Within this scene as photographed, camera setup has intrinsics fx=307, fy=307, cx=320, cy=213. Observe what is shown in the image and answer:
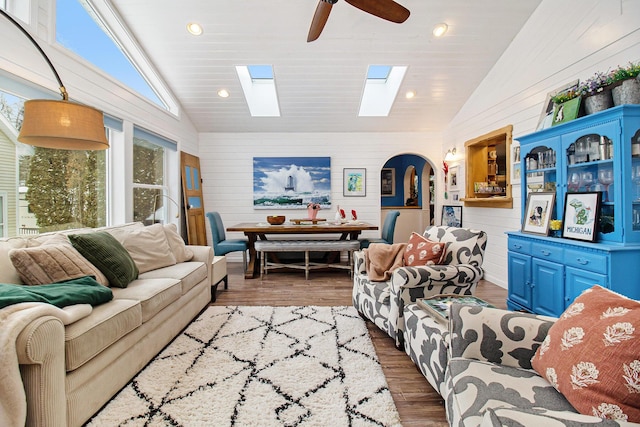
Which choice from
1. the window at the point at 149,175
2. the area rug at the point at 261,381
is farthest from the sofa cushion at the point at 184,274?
the window at the point at 149,175

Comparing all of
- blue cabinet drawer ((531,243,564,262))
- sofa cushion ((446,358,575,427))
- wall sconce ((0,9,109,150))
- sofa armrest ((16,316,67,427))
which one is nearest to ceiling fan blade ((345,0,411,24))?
wall sconce ((0,9,109,150))

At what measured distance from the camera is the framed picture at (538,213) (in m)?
2.73

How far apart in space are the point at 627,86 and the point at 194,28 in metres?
A: 4.05

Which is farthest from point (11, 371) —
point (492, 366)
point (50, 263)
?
point (492, 366)

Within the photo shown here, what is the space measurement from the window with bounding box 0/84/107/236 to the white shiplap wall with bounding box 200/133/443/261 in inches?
95.5

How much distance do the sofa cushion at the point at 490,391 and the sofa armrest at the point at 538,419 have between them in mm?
178

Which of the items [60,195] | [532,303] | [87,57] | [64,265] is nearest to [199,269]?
[64,265]

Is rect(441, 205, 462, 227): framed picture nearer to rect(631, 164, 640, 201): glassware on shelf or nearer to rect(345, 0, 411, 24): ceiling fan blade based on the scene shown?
rect(631, 164, 640, 201): glassware on shelf

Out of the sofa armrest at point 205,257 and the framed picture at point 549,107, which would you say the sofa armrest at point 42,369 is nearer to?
the sofa armrest at point 205,257

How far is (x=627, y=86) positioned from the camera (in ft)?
6.97

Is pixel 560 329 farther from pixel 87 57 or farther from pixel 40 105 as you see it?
pixel 87 57

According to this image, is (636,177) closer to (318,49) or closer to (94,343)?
(318,49)

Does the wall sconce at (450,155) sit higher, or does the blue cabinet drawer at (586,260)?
the wall sconce at (450,155)

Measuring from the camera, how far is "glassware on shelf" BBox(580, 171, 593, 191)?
8.15 ft
